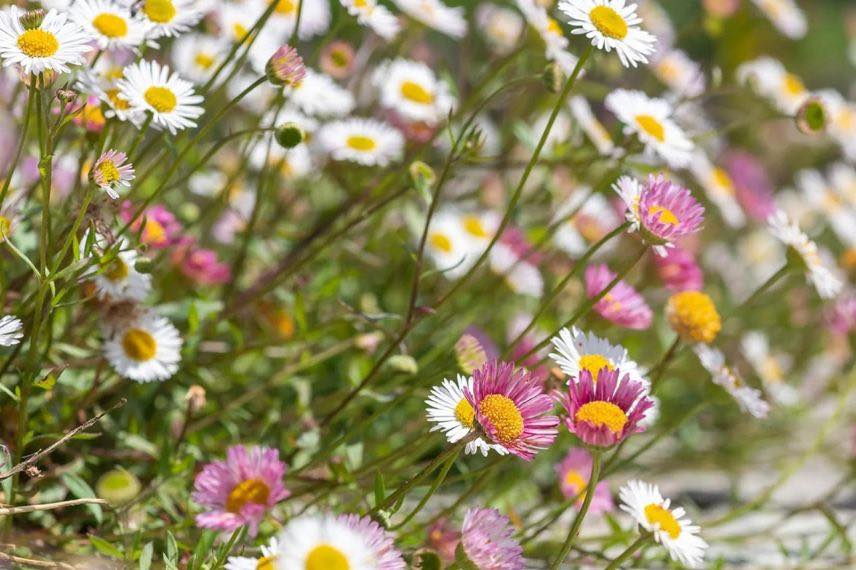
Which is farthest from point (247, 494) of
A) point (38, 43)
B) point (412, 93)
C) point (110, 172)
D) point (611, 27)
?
point (412, 93)

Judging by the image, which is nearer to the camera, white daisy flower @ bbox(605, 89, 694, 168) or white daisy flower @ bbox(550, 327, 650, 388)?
white daisy flower @ bbox(550, 327, 650, 388)

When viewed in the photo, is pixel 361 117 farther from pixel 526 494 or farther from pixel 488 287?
pixel 526 494

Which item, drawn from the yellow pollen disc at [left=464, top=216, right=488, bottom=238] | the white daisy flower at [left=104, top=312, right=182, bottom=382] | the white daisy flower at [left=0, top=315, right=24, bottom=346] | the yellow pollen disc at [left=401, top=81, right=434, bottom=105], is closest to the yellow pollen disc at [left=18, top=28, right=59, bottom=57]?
the white daisy flower at [left=0, top=315, right=24, bottom=346]

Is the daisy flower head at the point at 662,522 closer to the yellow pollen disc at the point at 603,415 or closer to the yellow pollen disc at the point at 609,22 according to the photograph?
the yellow pollen disc at the point at 603,415

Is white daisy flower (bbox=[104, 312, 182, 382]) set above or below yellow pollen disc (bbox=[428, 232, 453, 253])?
below

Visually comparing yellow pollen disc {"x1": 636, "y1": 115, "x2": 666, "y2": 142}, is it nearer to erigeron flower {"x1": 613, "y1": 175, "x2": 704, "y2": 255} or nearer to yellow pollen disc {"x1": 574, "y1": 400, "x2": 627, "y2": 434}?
erigeron flower {"x1": 613, "y1": 175, "x2": 704, "y2": 255}

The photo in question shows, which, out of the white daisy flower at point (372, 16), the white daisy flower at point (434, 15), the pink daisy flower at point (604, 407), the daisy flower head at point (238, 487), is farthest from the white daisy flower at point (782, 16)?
the daisy flower head at point (238, 487)
